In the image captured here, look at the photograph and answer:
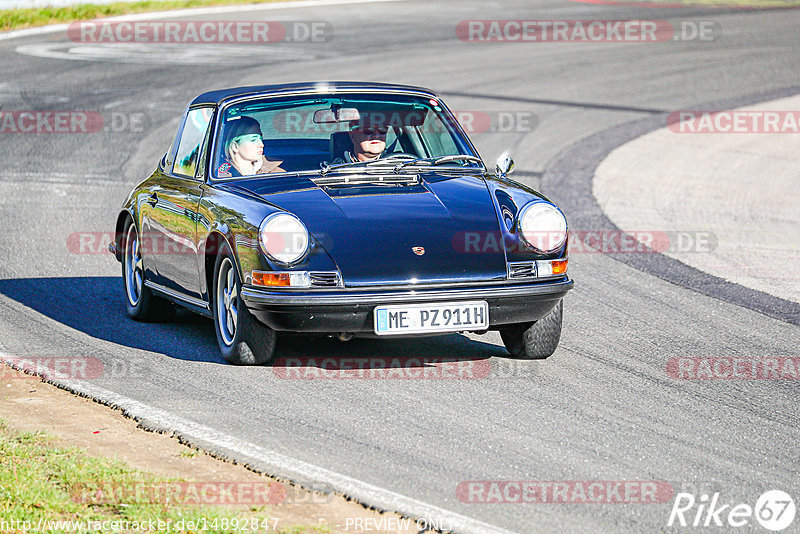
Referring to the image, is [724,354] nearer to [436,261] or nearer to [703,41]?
[436,261]

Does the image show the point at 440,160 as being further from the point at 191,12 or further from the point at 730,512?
the point at 191,12

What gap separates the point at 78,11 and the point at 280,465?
23.4 meters

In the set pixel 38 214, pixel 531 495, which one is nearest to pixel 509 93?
pixel 38 214

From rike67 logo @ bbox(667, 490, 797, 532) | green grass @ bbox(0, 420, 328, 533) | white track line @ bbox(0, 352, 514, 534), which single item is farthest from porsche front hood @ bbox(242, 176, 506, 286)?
rike67 logo @ bbox(667, 490, 797, 532)

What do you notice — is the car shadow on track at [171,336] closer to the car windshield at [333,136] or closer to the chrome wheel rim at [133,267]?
the chrome wheel rim at [133,267]

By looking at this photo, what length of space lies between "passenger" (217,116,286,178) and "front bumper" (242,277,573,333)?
45.8 inches

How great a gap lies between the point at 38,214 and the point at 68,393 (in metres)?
6.11

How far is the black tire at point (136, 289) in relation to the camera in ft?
26.6

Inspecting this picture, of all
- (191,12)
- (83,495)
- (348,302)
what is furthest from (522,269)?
(191,12)

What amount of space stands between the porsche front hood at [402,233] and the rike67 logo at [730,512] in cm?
209

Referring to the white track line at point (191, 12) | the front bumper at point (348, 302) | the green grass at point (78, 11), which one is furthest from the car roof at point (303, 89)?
the green grass at point (78, 11)

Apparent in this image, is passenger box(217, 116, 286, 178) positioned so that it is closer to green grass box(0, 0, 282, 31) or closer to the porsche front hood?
the porsche front hood

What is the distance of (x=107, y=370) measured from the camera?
6660 millimetres

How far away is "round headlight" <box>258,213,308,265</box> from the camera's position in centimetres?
626
